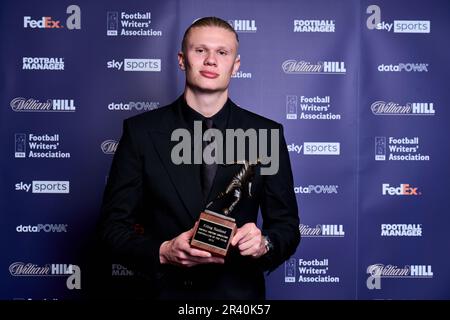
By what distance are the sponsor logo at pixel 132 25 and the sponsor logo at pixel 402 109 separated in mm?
1394

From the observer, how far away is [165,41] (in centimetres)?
345

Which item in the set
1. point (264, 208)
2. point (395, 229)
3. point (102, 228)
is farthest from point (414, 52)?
point (102, 228)

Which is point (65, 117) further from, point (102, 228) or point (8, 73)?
point (102, 228)

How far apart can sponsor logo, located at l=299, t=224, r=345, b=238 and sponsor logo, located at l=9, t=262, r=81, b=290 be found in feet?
4.52

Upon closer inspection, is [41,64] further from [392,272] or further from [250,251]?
[392,272]

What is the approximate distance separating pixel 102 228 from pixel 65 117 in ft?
5.20

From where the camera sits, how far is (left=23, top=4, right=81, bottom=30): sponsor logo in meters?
3.44

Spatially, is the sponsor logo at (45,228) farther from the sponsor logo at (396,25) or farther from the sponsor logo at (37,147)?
the sponsor logo at (396,25)

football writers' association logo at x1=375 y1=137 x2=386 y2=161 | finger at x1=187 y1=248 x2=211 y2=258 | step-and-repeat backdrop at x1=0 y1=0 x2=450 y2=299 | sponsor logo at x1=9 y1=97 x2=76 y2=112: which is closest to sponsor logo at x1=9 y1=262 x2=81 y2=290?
step-and-repeat backdrop at x1=0 y1=0 x2=450 y2=299

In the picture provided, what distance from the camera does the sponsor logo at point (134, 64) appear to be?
3441 mm

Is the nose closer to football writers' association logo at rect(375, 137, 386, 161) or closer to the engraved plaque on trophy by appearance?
the engraved plaque on trophy

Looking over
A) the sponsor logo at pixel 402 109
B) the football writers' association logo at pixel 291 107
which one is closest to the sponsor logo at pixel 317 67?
the football writers' association logo at pixel 291 107

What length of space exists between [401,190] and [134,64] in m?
1.79

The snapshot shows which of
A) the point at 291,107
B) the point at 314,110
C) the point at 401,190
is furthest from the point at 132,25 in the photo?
the point at 401,190
